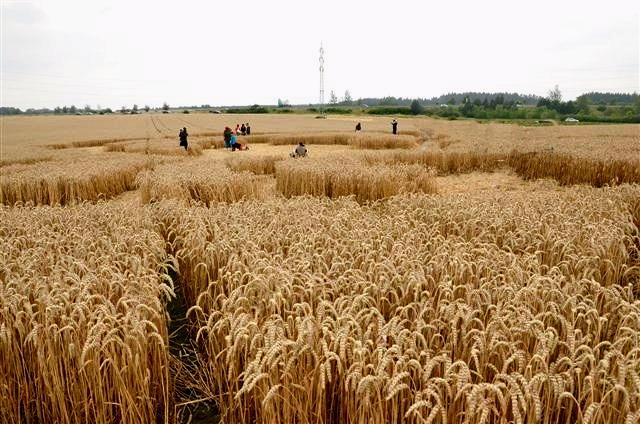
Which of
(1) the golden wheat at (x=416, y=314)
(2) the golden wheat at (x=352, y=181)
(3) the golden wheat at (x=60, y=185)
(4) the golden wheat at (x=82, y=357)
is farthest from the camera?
(3) the golden wheat at (x=60, y=185)

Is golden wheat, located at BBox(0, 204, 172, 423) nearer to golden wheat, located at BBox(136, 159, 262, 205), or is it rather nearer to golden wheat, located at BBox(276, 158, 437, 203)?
golden wheat, located at BBox(136, 159, 262, 205)

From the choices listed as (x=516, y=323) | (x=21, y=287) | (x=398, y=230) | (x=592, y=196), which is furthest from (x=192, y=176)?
(x=516, y=323)

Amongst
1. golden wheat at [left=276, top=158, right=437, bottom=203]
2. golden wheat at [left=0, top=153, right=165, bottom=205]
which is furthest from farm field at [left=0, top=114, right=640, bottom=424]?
golden wheat at [left=0, top=153, right=165, bottom=205]

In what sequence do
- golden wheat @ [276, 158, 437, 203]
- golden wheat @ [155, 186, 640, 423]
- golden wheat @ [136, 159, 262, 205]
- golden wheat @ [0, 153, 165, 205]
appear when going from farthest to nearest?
golden wheat @ [0, 153, 165, 205] < golden wheat @ [276, 158, 437, 203] < golden wheat @ [136, 159, 262, 205] < golden wheat @ [155, 186, 640, 423]

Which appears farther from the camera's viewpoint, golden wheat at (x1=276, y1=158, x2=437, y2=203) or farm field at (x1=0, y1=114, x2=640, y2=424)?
golden wheat at (x1=276, y1=158, x2=437, y2=203)

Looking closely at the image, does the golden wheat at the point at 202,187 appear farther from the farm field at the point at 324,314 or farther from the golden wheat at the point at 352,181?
the golden wheat at the point at 352,181

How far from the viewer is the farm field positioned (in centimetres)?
236

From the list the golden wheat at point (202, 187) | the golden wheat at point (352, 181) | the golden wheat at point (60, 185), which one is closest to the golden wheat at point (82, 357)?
the golden wheat at point (202, 187)

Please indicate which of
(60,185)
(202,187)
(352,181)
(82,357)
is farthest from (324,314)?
(60,185)

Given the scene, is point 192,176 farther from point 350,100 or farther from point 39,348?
point 350,100

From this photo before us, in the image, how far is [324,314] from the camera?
290 centimetres

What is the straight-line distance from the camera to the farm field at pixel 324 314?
2361 mm

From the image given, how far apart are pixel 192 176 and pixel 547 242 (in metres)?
8.54

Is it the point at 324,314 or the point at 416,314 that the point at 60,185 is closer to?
the point at 324,314
